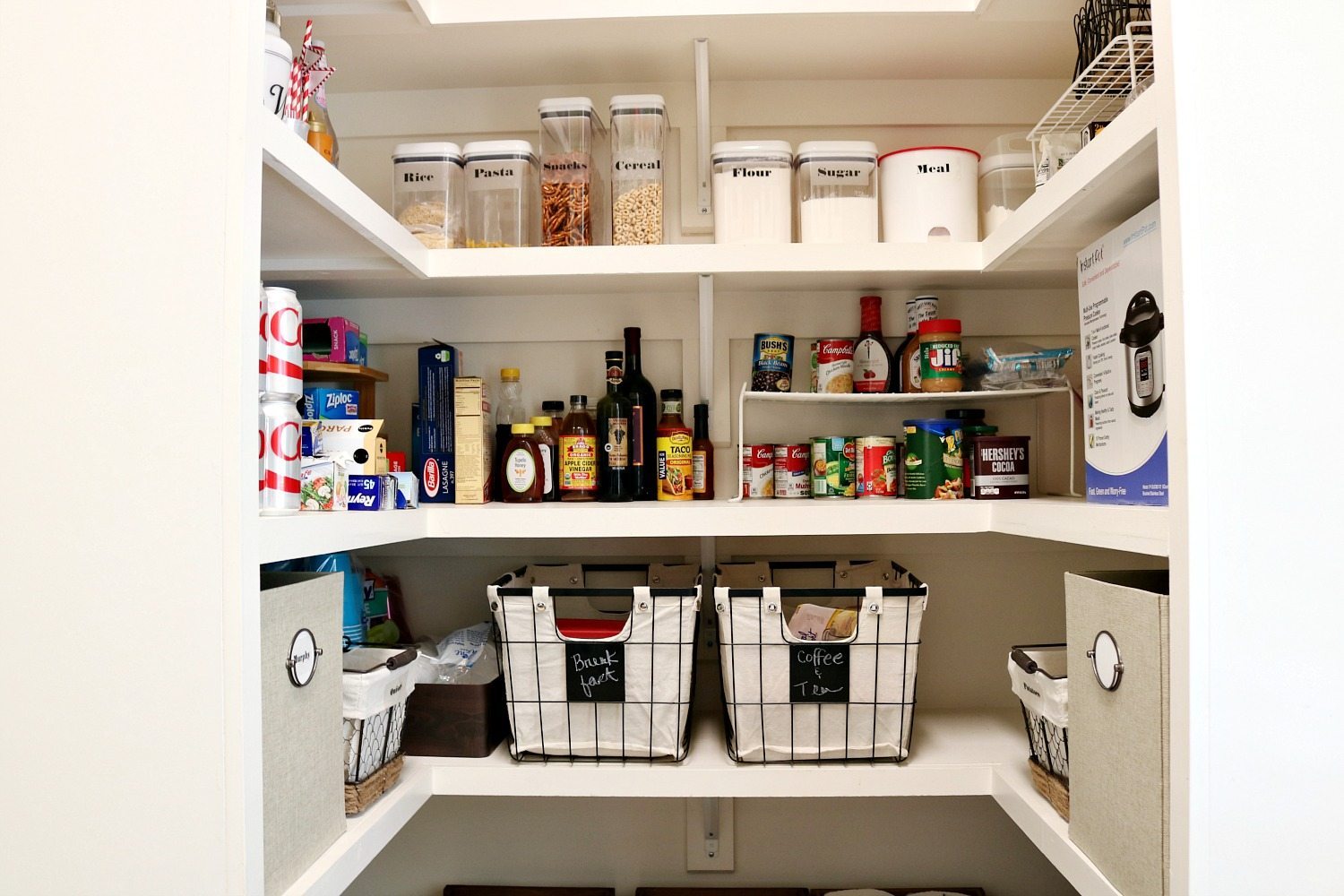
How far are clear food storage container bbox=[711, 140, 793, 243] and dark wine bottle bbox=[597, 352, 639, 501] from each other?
323 millimetres

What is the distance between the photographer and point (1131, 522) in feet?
3.20

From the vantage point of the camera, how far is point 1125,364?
42.3 inches

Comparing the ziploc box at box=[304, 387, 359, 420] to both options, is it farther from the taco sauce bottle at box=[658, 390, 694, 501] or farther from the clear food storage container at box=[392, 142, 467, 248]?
the taco sauce bottle at box=[658, 390, 694, 501]

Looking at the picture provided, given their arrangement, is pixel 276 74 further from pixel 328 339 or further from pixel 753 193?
pixel 753 193

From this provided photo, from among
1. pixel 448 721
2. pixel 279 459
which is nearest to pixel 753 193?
pixel 279 459

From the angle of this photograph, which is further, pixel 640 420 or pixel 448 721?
pixel 640 420

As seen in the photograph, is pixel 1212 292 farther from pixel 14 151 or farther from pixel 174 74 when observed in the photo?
pixel 14 151

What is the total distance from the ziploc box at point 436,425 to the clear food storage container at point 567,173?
308 mm

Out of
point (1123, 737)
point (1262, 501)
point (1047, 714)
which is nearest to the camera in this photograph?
point (1262, 501)

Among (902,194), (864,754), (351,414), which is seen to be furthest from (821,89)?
(864,754)

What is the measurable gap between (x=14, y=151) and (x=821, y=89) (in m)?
1.46

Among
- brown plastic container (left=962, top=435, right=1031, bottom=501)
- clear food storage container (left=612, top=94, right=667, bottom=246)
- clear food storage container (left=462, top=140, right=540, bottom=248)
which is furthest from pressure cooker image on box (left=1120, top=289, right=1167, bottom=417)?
clear food storage container (left=462, top=140, right=540, bottom=248)

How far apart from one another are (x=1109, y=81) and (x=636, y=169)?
2.62ft

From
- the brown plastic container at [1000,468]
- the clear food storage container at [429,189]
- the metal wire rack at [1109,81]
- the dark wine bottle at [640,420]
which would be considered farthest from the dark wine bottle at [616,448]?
the metal wire rack at [1109,81]
